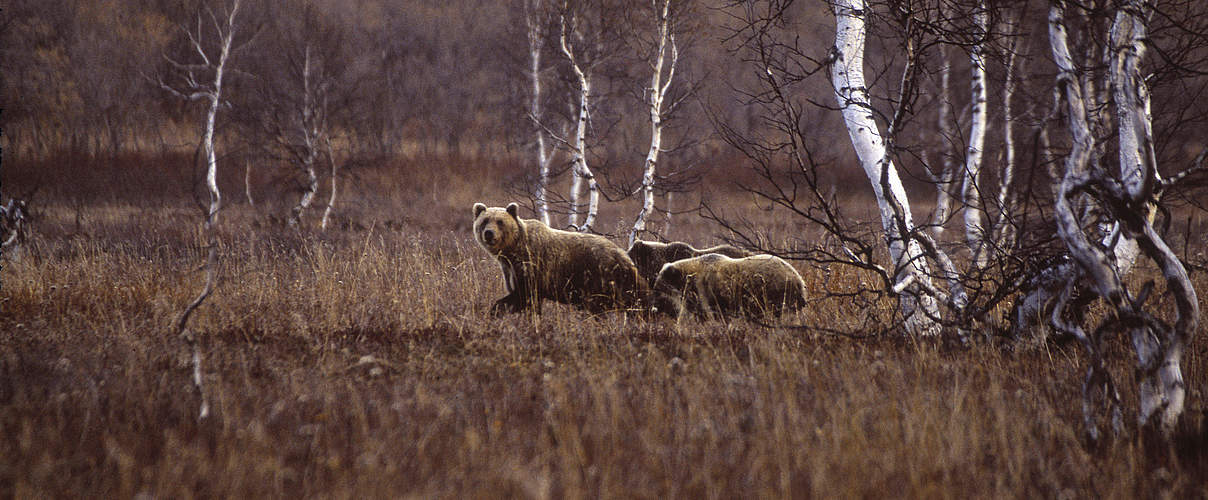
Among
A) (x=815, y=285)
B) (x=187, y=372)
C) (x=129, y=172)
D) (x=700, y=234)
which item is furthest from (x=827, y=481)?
(x=129, y=172)

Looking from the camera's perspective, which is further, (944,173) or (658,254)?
(944,173)

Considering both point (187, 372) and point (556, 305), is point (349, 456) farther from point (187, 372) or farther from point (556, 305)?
point (556, 305)

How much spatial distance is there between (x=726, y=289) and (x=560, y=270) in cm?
167

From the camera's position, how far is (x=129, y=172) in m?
25.4

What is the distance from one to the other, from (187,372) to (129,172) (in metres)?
27.3

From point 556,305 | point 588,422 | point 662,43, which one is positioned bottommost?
point 556,305

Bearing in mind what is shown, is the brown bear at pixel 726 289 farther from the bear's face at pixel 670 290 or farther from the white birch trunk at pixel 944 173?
the white birch trunk at pixel 944 173

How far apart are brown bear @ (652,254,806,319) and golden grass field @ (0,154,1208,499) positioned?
24 centimetres

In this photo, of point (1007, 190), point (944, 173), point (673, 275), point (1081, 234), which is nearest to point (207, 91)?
point (673, 275)

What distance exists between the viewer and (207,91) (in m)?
19.2

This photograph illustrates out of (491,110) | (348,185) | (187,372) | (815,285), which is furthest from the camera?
(491,110)

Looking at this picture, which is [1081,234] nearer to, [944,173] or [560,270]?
[560,270]

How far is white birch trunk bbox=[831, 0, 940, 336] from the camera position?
4.82 meters

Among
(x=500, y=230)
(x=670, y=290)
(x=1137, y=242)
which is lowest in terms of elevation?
(x=670, y=290)
